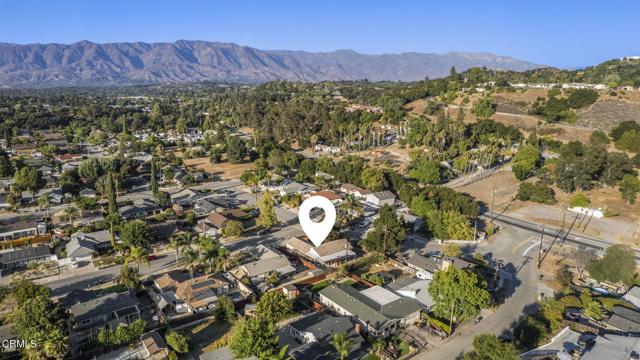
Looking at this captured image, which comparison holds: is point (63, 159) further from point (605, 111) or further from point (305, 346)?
point (605, 111)

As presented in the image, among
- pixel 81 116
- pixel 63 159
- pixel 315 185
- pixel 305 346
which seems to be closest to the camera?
pixel 305 346

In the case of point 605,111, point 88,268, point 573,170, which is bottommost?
point 88,268

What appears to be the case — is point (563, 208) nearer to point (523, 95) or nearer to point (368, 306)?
point (368, 306)

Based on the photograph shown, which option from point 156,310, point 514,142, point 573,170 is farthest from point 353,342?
point 514,142

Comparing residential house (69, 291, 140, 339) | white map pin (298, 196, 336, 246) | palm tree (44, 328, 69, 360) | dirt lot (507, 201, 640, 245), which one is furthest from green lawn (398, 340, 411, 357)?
dirt lot (507, 201, 640, 245)

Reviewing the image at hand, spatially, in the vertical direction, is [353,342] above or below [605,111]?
below

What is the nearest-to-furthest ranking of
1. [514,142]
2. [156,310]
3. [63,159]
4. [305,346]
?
[305,346]
[156,310]
[63,159]
[514,142]

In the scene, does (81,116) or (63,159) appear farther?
(81,116)

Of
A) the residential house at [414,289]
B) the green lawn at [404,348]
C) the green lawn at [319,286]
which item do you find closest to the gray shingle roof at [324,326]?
the green lawn at [404,348]
